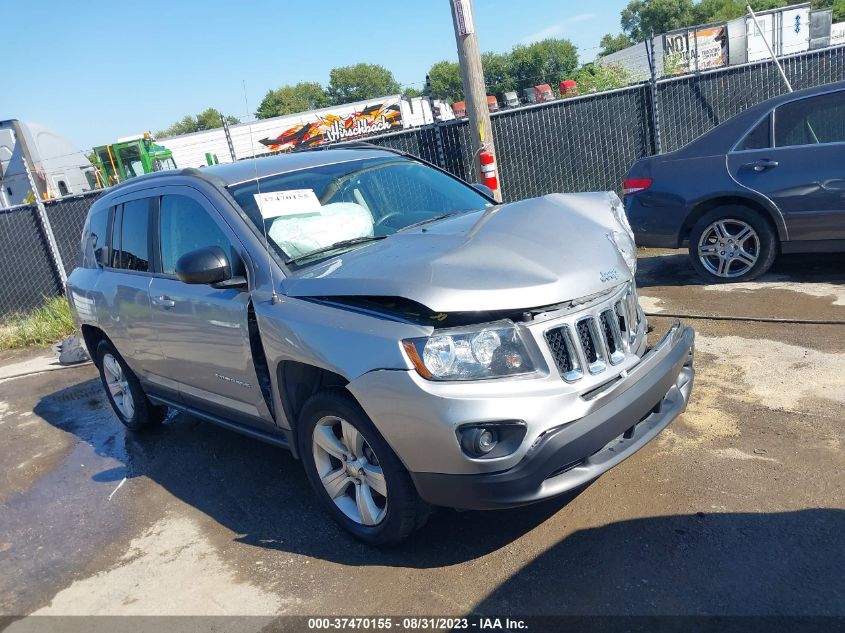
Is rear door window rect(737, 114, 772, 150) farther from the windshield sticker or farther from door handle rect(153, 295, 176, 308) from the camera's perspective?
door handle rect(153, 295, 176, 308)

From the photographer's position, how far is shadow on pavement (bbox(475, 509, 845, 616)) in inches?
101

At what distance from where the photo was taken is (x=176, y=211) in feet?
13.8

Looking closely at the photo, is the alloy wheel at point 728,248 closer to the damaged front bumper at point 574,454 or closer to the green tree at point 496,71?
the damaged front bumper at point 574,454

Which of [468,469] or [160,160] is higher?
[160,160]

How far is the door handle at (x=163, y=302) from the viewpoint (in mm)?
4113

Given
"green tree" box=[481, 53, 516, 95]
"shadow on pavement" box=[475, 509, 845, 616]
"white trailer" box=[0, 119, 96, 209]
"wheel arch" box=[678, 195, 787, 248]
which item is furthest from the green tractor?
"green tree" box=[481, 53, 516, 95]

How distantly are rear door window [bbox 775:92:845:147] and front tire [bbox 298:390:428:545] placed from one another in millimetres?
5143

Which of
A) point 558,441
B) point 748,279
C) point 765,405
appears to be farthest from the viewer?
point 748,279

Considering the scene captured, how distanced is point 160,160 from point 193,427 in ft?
67.8

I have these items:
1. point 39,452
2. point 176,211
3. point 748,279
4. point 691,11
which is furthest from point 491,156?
point 691,11

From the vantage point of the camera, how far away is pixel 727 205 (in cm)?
640

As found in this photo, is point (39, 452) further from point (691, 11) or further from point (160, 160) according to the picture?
point (691, 11)

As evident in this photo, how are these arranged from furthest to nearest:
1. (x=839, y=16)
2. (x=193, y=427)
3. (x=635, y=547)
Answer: (x=839, y=16), (x=193, y=427), (x=635, y=547)

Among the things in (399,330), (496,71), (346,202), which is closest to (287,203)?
(346,202)
